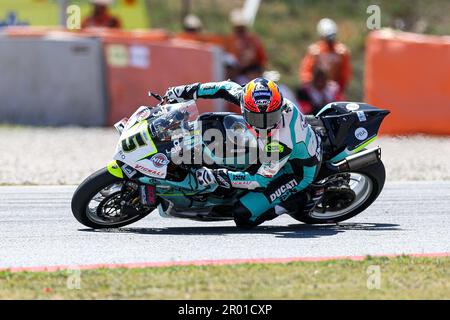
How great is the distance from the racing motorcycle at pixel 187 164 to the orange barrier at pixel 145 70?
7.18 metres

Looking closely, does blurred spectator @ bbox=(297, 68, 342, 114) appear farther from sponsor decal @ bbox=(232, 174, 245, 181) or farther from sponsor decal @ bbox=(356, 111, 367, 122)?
sponsor decal @ bbox=(232, 174, 245, 181)

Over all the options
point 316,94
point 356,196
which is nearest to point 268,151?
point 356,196

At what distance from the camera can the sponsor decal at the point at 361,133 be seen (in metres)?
8.84

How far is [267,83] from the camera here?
8.16m

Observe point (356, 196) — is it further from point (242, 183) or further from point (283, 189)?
point (242, 183)

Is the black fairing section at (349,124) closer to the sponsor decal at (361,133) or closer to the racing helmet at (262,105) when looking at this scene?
the sponsor decal at (361,133)

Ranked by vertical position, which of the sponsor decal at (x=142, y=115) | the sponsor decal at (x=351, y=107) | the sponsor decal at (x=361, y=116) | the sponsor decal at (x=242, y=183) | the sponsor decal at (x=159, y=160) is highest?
the sponsor decal at (x=142, y=115)

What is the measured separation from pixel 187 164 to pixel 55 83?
7985 millimetres

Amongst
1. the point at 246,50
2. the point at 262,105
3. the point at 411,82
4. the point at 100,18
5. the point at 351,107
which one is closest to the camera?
the point at 262,105

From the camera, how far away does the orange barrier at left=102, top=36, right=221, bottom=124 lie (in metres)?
15.9

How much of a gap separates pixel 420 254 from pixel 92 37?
361 inches

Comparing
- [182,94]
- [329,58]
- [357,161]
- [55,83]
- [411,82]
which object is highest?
[182,94]

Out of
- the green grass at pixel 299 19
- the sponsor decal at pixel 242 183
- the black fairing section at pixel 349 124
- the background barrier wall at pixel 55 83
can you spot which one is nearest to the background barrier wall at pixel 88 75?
the background barrier wall at pixel 55 83

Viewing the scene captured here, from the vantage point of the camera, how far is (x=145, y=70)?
16016 millimetres
